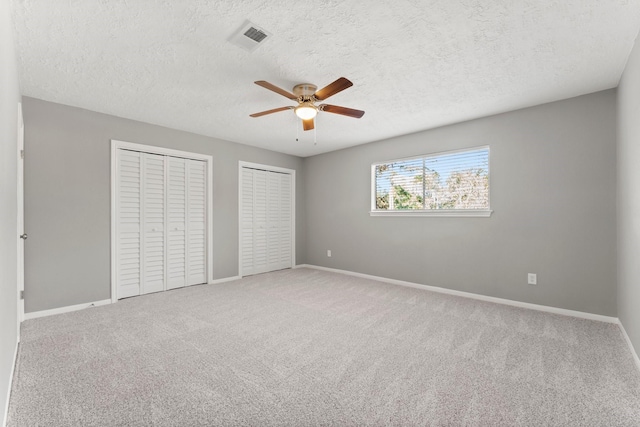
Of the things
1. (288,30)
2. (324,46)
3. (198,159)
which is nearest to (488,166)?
(324,46)

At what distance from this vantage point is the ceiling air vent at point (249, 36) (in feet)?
6.38

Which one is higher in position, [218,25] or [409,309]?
[218,25]

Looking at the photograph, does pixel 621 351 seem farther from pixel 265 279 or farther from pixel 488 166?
pixel 265 279

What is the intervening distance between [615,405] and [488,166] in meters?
2.70

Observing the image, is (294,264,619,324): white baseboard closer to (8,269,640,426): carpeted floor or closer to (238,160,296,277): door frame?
(8,269,640,426): carpeted floor

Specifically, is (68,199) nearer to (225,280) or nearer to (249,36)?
(225,280)

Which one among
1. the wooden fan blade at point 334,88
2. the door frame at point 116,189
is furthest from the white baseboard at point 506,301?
the wooden fan blade at point 334,88

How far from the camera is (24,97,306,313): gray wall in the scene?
10.1 ft

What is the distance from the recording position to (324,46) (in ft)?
7.11

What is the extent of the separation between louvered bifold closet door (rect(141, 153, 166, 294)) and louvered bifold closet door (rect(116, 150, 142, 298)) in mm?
72

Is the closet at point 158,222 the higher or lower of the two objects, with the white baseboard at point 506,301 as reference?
higher

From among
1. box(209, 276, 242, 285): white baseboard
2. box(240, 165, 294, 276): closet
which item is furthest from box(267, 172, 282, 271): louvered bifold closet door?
box(209, 276, 242, 285): white baseboard

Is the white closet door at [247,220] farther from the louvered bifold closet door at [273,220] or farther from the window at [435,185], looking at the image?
the window at [435,185]

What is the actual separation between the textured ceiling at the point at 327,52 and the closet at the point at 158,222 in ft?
2.84
